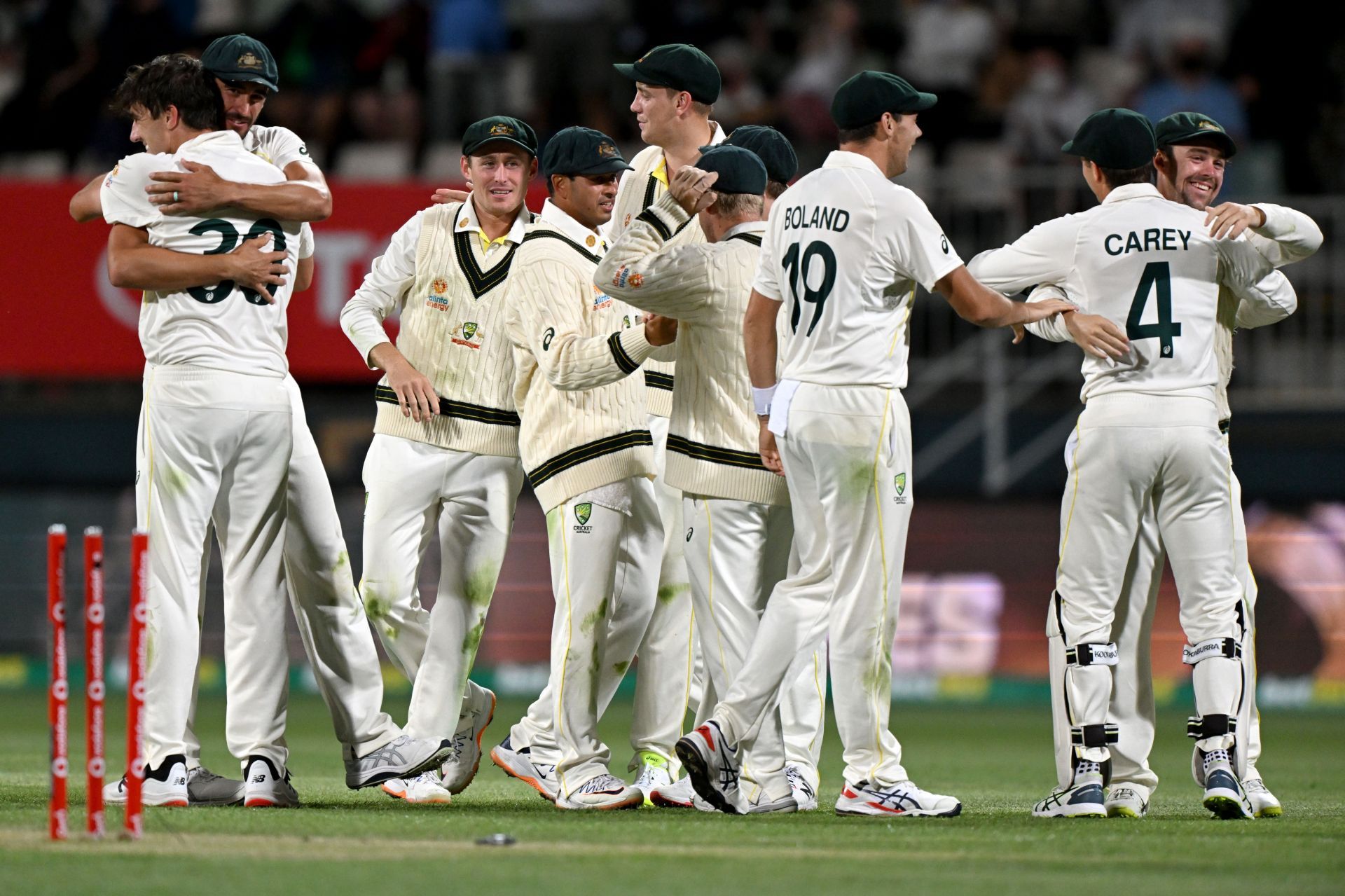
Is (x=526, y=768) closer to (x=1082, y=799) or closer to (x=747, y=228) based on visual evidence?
(x=1082, y=799)

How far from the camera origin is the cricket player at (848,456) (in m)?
6.39

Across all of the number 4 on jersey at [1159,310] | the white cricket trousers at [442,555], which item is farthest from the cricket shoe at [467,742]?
the number 4 on jersey at [1159,310]

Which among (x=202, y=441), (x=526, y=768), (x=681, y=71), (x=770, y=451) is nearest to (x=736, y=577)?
(x=770, y=451)

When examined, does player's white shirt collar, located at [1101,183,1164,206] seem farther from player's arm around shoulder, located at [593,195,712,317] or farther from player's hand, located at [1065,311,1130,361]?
player's arm around shoulder, located at [593,195,712,317]

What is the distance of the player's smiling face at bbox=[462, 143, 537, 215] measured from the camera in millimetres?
7359

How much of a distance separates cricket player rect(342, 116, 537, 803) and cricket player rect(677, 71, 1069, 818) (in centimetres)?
127

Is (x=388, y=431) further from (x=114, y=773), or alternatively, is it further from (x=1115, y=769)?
(x=1115, y=769)

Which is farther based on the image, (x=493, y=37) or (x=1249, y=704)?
(x=493, y=37)

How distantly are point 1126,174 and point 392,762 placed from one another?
11.0ft

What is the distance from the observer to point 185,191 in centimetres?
654

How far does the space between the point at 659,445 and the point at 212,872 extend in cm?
319

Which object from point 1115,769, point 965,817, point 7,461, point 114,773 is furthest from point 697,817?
point 7,461

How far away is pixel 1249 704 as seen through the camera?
22.3ft

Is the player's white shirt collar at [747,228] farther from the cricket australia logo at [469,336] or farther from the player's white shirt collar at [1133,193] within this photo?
the player's white shirt collar at [1133,193]
